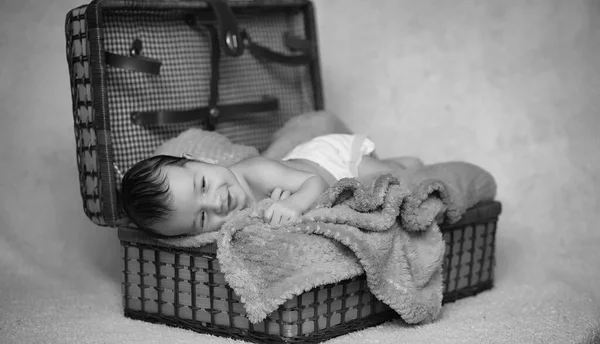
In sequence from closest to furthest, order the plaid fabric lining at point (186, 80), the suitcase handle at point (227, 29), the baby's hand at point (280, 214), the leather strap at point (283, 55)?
the baby's hand at point (280, 214) < the plaid fabric lining at point (186, 80) < the suitcase handle at point (227, 29) < the leather strap at point (283, 55)

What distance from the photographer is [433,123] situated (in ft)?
9.34

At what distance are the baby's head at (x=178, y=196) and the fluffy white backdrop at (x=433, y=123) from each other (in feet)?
1.29

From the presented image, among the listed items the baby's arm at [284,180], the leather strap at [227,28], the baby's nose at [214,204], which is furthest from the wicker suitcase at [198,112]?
the baby's arm at [284,180]

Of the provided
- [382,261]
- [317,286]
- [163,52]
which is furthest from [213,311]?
[163,52]

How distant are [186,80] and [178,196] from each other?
648 millimetres

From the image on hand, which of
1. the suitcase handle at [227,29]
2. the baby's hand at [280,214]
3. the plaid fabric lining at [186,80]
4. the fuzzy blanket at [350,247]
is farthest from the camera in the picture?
the suitcase handle at [227,29]

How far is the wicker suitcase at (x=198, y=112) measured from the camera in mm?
1772

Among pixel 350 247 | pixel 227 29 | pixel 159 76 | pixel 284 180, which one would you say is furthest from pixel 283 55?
pixel 350 247

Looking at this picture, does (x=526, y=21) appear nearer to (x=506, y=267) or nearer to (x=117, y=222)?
(x=506, y=267)

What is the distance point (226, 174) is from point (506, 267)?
99 cm

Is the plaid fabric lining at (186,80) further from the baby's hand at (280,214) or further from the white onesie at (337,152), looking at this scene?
the baby's hand at (280,214)

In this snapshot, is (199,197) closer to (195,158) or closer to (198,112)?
(195,158)

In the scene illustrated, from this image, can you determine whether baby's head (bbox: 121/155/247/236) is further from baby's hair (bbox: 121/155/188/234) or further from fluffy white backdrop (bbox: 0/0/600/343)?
fluffy white backdrop (bbox: 0/0/600/343)

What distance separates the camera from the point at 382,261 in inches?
67.3
